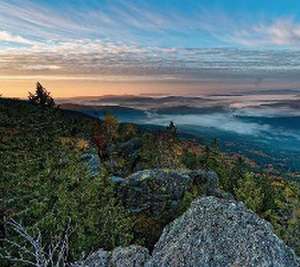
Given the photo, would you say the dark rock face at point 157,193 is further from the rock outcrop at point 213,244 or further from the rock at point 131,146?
the rock at point 131,146

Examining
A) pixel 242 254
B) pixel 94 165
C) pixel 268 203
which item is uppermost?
pixel 242 254

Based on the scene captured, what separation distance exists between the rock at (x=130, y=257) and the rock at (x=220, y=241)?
0.77m

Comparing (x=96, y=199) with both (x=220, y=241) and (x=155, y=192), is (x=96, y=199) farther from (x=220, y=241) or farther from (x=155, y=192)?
(x=220, y=241)

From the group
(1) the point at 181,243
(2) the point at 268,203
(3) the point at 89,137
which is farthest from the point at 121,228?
(3) the point at 89,137

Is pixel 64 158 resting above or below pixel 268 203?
above

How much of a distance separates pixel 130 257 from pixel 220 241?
5.77 meters

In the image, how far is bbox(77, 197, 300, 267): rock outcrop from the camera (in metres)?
28.7

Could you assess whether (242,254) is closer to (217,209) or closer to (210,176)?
(217,209)

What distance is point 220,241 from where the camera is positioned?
97.5ft

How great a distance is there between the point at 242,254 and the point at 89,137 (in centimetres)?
13715

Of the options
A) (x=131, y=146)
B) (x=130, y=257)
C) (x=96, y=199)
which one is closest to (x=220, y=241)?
(x=130, y=257)

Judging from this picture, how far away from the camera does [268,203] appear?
115 meters

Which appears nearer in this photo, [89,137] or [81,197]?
[81,197]

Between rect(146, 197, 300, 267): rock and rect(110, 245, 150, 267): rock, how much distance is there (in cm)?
77
